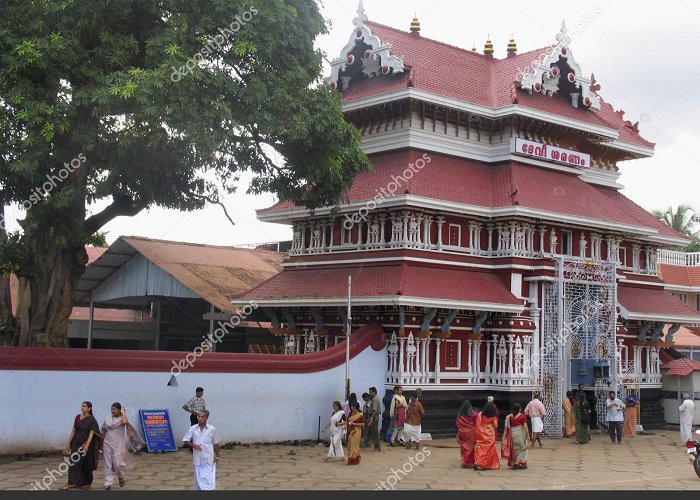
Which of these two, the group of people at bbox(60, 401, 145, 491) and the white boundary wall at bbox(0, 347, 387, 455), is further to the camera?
the white boundary wall at bbox(0, 347, 387, 455)

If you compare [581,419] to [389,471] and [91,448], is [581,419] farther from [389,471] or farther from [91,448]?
[91,448]

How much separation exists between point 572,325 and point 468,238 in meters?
4.02

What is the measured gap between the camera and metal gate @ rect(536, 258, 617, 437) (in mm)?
24484

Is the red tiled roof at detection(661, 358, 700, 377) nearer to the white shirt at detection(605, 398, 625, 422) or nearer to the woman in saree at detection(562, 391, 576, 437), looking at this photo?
the woman in saree at detection(562, 391, 576, 437)

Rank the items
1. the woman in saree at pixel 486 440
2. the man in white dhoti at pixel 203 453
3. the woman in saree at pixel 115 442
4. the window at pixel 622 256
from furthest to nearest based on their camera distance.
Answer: the window at pixel 622 256 < the woman in saree at pixel 486 440 < the woman in saree at pixel 115 442 < the man in white dhoti at pixel 203 453

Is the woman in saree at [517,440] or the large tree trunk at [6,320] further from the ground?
the large tree trunk at [6,320]

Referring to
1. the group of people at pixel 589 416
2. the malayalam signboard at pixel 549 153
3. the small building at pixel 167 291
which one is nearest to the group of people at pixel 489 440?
the group of people at pixel 589 416

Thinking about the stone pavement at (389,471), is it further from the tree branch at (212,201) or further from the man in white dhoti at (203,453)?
the tree branch at (212,201)

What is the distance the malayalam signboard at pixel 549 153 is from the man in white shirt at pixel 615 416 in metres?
7.14

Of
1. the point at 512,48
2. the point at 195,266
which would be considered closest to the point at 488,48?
the point at 512,48

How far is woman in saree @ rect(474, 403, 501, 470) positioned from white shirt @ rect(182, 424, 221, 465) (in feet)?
21.5

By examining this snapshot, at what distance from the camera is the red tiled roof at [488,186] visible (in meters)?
23.6

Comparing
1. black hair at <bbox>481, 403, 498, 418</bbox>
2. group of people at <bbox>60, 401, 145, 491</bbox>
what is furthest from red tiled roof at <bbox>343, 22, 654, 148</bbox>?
group of people at <bbox>60, 401, 145, 491</bbox>

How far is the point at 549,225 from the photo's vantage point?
2538 cm
